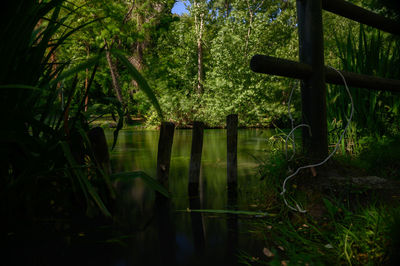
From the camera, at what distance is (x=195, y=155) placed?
368 centimetres

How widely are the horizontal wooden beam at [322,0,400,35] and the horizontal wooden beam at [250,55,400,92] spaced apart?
61 centimetres

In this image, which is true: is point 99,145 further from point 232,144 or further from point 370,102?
point 370,102

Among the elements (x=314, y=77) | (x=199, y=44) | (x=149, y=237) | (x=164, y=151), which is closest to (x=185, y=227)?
(x=149, y=237)

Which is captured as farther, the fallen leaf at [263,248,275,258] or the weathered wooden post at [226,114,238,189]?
the weathered wooden post at [226,114,238,189]

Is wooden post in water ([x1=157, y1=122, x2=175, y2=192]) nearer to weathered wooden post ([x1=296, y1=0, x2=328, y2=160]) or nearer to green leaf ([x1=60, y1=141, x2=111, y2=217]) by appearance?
weathered wooden post ([x1=296, y1=0, x2=328, y2=160])

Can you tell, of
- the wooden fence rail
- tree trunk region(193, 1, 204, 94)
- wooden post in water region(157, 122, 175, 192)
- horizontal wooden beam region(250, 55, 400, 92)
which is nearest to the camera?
horizontal wooden beam region(250, 55, 400, 92)

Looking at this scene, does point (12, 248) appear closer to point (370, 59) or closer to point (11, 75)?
point (11, 75)

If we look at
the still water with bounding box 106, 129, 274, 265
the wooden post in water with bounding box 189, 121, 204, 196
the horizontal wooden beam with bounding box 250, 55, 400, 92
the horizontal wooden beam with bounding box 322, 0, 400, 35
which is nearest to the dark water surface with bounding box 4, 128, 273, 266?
the still water with bounding box 106, 129, 274, 265

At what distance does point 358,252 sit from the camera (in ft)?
5.49

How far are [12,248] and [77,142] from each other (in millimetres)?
791

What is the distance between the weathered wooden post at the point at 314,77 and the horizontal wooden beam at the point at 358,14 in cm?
23

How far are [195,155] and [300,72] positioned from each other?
1.71 meters

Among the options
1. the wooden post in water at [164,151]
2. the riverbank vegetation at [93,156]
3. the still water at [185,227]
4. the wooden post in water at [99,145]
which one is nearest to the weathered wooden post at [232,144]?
the still water at [185,227]

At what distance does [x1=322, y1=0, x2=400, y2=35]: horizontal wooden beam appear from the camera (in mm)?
2756
